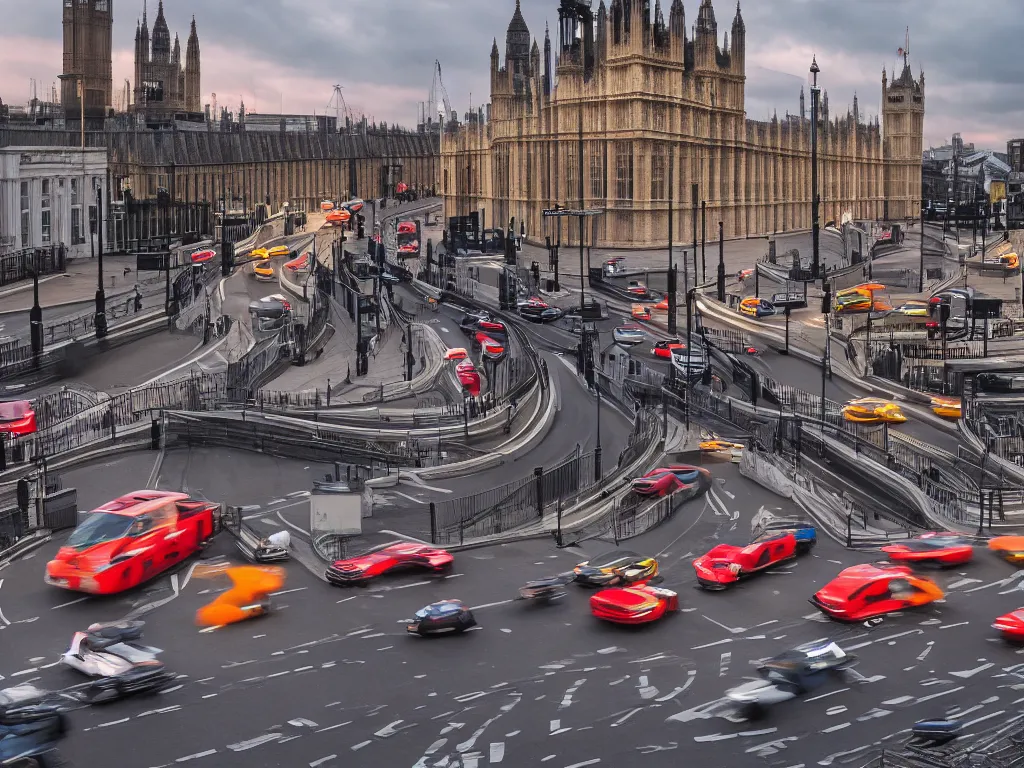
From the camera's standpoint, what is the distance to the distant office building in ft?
276

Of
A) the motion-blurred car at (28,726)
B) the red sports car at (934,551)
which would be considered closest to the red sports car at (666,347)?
the red sports car at (934,551)

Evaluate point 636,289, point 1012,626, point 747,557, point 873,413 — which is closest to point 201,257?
point 636,289

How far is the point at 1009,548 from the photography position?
3125 centimetres

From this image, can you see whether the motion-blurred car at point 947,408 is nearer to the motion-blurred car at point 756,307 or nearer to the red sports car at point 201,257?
the motion-blurred car at point 756,307

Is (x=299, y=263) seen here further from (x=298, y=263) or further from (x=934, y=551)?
(x=934, y=551)

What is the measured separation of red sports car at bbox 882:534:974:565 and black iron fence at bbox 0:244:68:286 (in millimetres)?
54526

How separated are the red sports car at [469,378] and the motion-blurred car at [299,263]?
30649 mm

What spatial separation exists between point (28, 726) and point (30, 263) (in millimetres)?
64254

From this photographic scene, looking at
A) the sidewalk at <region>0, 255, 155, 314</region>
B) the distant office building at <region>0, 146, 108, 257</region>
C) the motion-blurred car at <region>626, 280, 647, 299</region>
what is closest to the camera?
the sidewalk at <region>0, 255, 155, 314</region>

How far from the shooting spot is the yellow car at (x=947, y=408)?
181 ft

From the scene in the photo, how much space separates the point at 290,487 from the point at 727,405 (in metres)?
19.5

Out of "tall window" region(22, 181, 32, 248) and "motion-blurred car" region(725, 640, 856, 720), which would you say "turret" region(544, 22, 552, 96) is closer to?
"tall window" region(22, 181, 32, 248)

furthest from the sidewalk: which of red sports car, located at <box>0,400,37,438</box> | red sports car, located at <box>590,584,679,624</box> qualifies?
red sports car, located at <box>590,584,679,624</box>

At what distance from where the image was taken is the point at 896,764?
65.1ft
